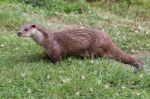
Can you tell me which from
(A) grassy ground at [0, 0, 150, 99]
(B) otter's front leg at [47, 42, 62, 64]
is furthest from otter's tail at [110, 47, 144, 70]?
(B) otter's front leg at [47, 42, 62, 64]

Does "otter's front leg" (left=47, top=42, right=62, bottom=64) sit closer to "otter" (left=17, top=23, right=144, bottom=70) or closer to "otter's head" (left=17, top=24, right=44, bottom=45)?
"otter" (left=17, top=23, right=144, bottom=70)

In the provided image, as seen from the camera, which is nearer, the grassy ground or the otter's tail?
the grassy ground

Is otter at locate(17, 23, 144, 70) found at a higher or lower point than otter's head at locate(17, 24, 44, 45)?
lower

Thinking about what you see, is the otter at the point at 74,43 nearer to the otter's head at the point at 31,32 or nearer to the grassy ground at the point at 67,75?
the otter's head at the point at 31,32

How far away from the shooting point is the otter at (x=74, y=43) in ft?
22.0

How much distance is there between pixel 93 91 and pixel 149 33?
143 inches

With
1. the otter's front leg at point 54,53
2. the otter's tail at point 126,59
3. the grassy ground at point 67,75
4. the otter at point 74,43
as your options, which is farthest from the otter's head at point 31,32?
the otter's tail at point 126,59

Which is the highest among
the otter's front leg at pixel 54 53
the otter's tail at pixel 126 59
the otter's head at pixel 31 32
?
the otter's head at pixel 31 32

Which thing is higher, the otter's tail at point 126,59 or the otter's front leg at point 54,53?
the otter's front leg at point 54,53

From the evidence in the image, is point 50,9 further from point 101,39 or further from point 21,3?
point 101,39

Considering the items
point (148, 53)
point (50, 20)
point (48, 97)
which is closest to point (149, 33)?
point (148, 53)

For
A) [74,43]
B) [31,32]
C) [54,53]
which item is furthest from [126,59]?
[31,32]

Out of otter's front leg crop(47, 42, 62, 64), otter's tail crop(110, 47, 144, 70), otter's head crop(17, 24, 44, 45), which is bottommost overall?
otter's tail crop(110, 47, 144, 70)

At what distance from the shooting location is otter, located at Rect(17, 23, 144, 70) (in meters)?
6.70
